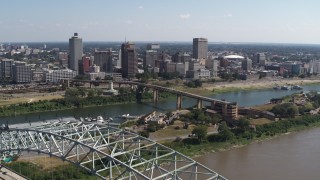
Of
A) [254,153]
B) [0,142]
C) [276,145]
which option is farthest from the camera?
[276,145]

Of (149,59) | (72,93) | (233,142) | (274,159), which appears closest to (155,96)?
(72,93)

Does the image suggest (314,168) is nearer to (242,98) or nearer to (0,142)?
(0,142)

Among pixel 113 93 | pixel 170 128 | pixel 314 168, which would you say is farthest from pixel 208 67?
pixel 314 168

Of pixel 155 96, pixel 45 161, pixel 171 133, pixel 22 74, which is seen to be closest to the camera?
pixel 45 161

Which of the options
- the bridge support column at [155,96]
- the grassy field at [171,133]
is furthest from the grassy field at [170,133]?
the bridge support column at [155,96]

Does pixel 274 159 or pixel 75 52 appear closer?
pixel 274 159

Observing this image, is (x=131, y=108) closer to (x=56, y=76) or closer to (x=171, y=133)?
(x=171, y=133)

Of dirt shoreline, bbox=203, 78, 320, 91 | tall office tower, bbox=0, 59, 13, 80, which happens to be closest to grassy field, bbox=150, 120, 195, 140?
dirt shoreline, bbox=203, 78, 320, 91
